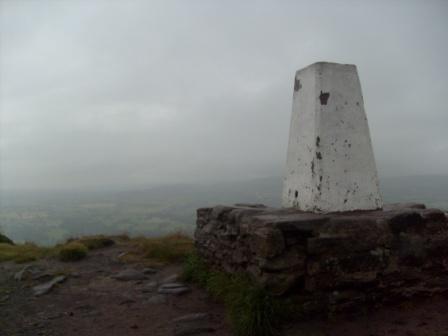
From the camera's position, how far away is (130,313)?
6.80 metres

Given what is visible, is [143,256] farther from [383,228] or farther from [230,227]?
[383,228]

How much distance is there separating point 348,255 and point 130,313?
4.13m

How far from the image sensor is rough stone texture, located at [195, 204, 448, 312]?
17.6 ft

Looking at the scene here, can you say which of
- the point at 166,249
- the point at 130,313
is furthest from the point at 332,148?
the point at 166,249

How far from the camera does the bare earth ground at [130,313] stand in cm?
506

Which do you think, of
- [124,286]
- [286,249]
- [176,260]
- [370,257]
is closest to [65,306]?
[124,286]

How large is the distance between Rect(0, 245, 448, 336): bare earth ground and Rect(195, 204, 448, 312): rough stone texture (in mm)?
307

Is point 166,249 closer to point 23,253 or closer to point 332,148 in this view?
point 23,253

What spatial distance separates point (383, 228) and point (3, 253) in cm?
1162

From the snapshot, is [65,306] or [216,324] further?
[65,306]

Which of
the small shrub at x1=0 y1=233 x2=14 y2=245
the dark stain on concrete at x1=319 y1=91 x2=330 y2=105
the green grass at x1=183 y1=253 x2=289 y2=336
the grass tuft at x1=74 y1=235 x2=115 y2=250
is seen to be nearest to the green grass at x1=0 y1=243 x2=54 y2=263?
the grass tuft at x1=74 y1=235 x2=115 y2=250

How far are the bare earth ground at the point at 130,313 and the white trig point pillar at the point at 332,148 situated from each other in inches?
73.4

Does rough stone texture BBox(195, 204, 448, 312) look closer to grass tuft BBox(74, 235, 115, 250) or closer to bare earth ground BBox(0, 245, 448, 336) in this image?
bare earth ground BBox(0, 245, 448, 336)

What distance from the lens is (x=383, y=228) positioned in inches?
223
